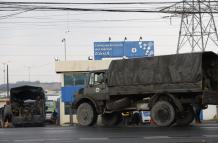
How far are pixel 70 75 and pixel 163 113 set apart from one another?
33.4 m

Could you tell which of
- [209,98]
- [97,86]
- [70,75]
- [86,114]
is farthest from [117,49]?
[209,98]

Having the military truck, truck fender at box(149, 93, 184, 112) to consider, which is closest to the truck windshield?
the military truck

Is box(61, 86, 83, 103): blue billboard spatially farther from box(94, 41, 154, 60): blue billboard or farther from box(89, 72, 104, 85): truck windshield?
box(89, 72, 104, 85): truck windshield

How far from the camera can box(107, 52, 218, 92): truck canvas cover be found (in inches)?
925

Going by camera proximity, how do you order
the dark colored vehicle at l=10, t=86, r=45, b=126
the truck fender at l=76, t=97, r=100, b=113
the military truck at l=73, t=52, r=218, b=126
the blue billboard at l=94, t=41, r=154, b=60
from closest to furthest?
1. the military truck at l=73, t=52, r=218, b=126
2. the truck fender at l=76, t=97, r=100, b=113
3. the dark colored vehicle at l=10, t=86, r=45, b=126
4. the blue billboard at l=94, t=41, r=154, b=60

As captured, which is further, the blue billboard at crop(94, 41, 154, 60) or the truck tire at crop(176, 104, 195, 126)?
the blue billboard at crop(94, 41, 154, 60)

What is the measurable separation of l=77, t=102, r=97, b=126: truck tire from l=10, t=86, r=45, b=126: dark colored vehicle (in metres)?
13.3

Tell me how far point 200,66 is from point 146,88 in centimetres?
253

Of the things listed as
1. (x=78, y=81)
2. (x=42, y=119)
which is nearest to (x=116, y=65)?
(x=42, y=119)

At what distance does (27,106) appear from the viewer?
39.7 meters

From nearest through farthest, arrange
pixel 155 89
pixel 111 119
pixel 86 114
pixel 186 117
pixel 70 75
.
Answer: pixel 186 117, pixel 155 89, pixel 86 114, pixel 111 119, pixel 70 75

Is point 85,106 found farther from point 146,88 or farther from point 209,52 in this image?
point 209,52

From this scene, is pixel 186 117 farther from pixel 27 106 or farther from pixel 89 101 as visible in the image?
pixel 27 106

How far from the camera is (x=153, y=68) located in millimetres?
24578
